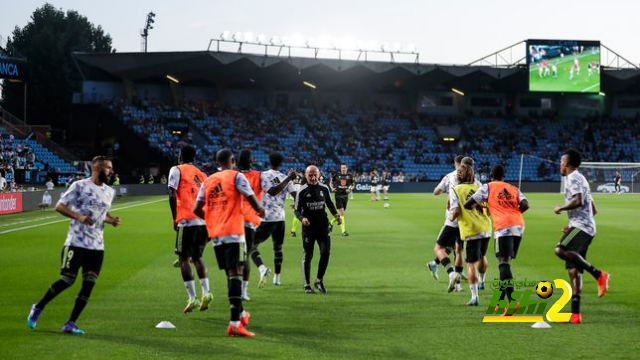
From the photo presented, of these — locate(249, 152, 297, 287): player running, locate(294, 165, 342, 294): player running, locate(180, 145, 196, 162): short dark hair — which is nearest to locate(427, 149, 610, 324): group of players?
locate(294, 165, 342, 294): player running

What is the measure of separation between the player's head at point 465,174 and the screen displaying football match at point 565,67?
62.2 metres

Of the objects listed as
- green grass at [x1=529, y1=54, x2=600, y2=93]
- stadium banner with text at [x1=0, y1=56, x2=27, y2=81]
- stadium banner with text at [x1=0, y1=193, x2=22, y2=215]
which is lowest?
stadium banner with text at [x1=0, y1=193, x2=22, y2=215]

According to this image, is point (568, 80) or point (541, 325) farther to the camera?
point (568, 80)

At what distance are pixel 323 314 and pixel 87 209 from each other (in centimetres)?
358

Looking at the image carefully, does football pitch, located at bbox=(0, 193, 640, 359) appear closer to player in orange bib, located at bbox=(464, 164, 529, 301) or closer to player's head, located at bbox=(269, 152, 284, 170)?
player in orange bib, located at bbox=(464, 164, 529, 301)

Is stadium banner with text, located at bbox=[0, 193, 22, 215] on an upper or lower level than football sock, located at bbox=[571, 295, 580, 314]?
lower

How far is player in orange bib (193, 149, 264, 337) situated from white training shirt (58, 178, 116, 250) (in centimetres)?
119

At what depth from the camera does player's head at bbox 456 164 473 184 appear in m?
11.7

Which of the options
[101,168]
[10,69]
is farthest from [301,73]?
[101,168]

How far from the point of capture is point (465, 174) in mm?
11680

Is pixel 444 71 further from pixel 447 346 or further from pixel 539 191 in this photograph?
pixel 447 346

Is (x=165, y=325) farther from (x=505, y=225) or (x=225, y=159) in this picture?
(x=505, y=225)

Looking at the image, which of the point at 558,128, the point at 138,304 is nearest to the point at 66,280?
the point at 138,304

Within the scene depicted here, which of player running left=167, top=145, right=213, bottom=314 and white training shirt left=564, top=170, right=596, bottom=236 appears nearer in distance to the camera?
white training shirt left=564, top=170, right=596, bottom=236
